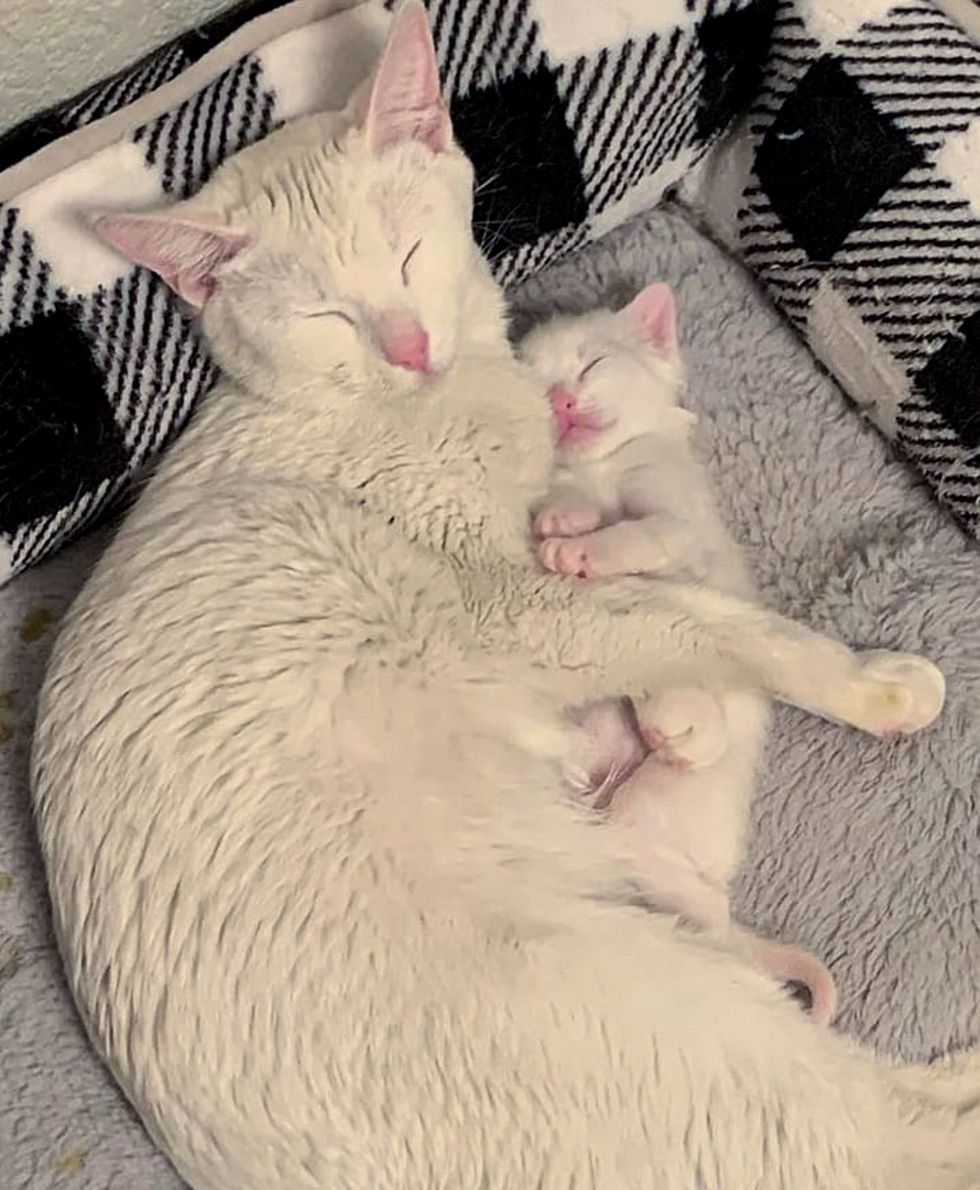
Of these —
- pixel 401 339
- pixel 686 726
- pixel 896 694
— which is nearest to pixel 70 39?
pixel 401 339

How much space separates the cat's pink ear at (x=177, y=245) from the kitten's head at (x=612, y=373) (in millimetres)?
372

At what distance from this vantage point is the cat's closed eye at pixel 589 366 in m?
1.54

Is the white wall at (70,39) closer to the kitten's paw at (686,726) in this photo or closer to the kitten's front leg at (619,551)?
the kitten's front leg at (619,551)

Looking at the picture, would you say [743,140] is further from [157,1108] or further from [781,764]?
[157,1108]

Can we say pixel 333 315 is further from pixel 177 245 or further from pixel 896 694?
pixel 896 694

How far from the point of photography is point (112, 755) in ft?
3.81

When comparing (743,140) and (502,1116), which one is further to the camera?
(743,140)

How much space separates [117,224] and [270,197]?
13 cm

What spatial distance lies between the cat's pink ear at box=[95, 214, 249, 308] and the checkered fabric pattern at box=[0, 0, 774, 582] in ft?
0.35

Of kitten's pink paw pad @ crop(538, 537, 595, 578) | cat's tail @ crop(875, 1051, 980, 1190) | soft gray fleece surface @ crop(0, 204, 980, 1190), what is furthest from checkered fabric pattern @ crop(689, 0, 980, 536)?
cat's tail @ crop(875, 1051, 980, 1190)

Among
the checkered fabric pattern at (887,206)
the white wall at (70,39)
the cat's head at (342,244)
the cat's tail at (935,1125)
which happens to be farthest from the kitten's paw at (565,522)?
the white wall at (70,39)

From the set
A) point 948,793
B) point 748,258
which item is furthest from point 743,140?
point 948,793

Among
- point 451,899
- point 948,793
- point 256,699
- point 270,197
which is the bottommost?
point 948,793

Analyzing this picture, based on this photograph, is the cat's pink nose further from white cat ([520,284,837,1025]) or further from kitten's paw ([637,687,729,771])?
kitten's paw ([637,687,729,771])
